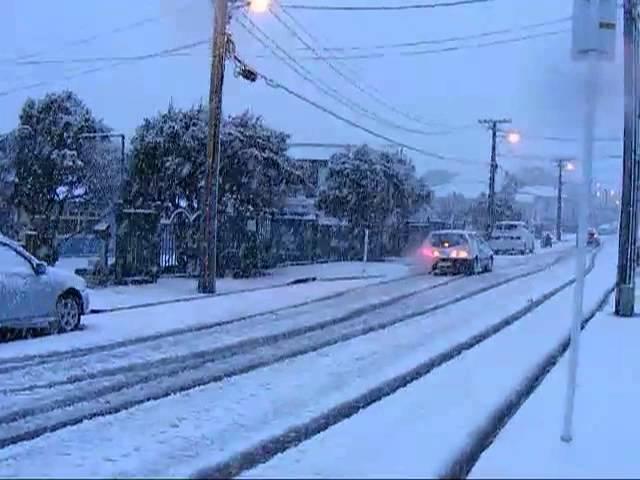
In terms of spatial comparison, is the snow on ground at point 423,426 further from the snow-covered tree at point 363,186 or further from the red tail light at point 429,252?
the snow-covered tree at point 363,186

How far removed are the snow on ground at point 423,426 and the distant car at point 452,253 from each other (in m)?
17.9

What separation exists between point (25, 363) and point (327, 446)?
549 cm

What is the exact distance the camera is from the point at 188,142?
26.6 metres

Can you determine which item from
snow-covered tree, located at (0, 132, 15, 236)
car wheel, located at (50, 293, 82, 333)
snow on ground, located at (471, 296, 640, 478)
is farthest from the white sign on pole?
snow-covered tree, located at (0, 132, 15, 236)

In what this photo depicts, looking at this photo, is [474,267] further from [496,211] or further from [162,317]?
[496,211]

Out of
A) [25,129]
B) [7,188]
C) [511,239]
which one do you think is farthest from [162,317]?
[511,239]

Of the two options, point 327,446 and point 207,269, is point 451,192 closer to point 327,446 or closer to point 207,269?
point 207,269

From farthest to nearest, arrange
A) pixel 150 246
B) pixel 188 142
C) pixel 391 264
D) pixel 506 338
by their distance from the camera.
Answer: pixel 391 264 < pixel 188 142 < pixel 150 246 < pixel 506 338

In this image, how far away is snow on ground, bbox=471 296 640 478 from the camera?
638 centimetres

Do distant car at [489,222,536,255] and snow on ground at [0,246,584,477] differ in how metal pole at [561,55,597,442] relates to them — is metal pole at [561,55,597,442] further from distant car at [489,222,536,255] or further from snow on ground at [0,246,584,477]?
distant car at [489,222,536,255]

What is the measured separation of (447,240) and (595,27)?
79.5 ft

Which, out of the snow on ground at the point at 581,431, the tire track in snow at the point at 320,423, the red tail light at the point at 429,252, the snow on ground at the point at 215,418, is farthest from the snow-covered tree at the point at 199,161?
the snow on ground at the point at 581,431

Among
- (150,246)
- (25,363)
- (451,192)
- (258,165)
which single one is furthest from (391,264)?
(451,192)

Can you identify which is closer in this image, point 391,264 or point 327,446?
point 327,446
